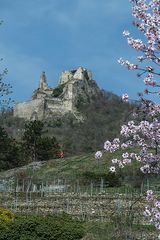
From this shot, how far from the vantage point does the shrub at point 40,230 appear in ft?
46.6

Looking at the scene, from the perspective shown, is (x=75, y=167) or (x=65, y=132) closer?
(x=75, y=167)

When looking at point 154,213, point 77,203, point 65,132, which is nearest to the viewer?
point 154,213

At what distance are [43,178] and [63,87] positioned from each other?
90292 millimetres

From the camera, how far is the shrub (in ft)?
46.6

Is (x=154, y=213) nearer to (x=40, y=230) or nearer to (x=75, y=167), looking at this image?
(x=40, y=230)

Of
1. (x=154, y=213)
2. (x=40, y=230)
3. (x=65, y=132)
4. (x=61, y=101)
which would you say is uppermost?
(x=61, y=101)

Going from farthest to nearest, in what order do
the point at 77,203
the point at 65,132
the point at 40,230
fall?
the point at 65,132
the point at 77,203
the point at 40,230

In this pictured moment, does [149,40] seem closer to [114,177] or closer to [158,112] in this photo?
[158,112]

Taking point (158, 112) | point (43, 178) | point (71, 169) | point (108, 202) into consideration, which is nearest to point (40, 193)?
point (108, 202)

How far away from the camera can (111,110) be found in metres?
105

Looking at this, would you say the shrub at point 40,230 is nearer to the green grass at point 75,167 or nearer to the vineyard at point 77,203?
the vineyard at point 77,203

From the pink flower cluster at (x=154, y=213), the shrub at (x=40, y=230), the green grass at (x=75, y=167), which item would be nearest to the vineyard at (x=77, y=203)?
the shrub at (x=40, y=230)

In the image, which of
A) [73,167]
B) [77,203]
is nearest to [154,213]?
[77,203]

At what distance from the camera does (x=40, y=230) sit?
14320mm
